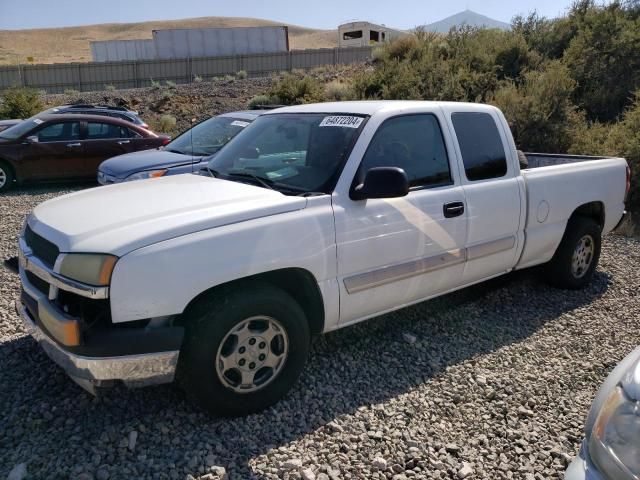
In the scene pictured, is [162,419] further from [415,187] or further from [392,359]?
[415,187]

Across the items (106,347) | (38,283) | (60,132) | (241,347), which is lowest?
(241,347)

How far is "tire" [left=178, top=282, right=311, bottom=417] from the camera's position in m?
3.05

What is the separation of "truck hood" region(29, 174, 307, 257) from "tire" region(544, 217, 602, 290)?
315 centimetres

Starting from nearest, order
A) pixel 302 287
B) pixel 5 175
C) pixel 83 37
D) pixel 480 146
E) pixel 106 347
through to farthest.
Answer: pixel 106 347 → pixel 302 287 → pixel 480 146 → pixel 5 175 → pixel 83 37

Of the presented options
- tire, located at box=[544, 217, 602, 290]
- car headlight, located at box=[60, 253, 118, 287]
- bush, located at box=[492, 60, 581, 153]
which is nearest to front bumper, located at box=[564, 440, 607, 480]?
car headlight, located at box=[60, 253, 118, 287]

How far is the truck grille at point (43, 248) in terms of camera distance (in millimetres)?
3115

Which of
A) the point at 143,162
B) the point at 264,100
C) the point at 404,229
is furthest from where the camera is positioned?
the point at 264,100

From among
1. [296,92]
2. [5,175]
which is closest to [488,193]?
[5,175]

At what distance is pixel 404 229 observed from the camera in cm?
383

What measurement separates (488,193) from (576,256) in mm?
1732

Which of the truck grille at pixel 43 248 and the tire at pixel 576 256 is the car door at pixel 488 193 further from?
the truck grille at pixel 43 248

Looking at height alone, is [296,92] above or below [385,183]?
above

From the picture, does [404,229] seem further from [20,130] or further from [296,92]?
[296,92]

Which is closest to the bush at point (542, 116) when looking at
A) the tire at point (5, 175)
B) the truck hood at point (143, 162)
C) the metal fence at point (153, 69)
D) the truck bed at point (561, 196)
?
the truck bed at point (561, 196)
